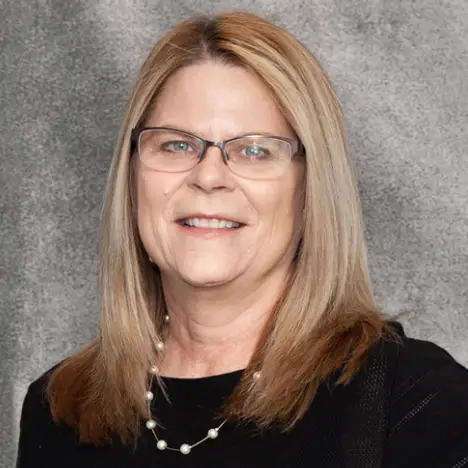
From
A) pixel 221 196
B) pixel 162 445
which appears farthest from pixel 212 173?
pixel 162 445

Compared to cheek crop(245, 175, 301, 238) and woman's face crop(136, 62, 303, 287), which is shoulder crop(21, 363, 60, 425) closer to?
woman's face crop(136, 62, 303, 287)

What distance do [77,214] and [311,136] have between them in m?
0.77

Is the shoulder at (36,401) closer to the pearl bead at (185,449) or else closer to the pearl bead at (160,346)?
the pearl bead at (160,346)

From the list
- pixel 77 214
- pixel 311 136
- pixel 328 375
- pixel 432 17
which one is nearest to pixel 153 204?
pixel 311 136

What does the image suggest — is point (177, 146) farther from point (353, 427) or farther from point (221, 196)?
point (353, 427)

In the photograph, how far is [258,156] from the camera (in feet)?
6.25

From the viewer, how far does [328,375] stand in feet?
6.05

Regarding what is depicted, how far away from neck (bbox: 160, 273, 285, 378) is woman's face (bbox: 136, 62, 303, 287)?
0.03 metres

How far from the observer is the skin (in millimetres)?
1896

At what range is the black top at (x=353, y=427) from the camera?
173 centimetres

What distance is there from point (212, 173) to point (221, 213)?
7 cm

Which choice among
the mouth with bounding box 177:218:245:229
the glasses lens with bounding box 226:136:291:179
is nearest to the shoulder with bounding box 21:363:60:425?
the mouth with bounding box 177:218:245:229

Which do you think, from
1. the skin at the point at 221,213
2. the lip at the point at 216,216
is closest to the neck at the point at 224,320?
the skin at the point at 221,213

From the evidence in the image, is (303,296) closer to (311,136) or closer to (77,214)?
(311,136)
